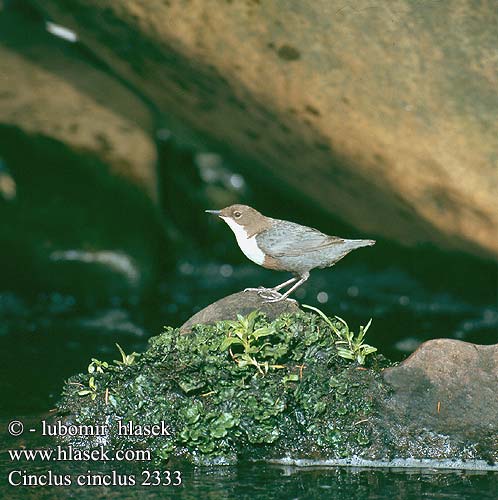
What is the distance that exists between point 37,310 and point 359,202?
3.01m

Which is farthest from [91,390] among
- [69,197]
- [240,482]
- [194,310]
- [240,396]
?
[69,197]

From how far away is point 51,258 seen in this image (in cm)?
984

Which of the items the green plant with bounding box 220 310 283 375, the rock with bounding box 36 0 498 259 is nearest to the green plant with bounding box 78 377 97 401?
the green plant with bounding box 220 310 283 375

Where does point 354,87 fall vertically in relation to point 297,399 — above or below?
above

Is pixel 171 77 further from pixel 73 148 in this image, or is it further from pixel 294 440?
pixel 294 440

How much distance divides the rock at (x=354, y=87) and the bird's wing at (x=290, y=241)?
5.90 ft

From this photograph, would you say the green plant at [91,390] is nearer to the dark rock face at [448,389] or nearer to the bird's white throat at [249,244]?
the bird's white throat at [249,244]

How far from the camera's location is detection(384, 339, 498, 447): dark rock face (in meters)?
5.80

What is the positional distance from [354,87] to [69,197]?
3.23 meters

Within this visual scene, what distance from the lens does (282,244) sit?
6.36 m

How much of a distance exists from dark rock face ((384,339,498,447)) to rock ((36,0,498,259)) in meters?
2.20

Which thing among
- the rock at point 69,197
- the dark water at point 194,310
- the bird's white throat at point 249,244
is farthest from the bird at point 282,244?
the rock at point 69,197

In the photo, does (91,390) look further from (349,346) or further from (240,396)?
(349,346)

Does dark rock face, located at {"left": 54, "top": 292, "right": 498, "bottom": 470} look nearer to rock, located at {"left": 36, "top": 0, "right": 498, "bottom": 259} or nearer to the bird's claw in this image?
the bird's claw
